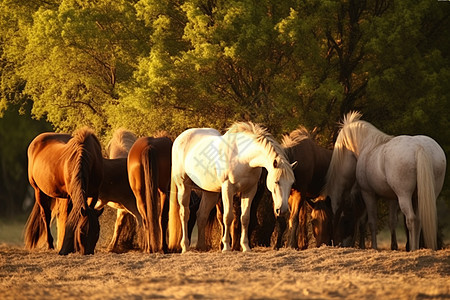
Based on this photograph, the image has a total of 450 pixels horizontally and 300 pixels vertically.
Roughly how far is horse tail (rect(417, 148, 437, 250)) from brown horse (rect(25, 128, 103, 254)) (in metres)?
5.16

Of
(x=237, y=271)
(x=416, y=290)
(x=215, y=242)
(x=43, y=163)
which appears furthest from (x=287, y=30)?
(x=416, y=290)

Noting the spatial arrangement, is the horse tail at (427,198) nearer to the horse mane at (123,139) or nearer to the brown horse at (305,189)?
the brown horse at (305,189)

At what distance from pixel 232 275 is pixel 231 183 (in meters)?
3.97

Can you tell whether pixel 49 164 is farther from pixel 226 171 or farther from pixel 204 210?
pixel 226 171

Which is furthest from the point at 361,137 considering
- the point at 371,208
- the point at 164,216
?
the point at 164,216

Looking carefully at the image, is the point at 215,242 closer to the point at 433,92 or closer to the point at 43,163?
the point at 43,163

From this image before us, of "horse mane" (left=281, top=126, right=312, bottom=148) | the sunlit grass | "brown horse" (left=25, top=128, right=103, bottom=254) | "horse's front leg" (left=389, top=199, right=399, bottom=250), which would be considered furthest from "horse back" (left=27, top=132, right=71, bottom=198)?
the sunlit grass

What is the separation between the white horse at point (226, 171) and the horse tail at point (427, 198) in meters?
2.18

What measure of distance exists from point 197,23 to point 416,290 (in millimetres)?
10369

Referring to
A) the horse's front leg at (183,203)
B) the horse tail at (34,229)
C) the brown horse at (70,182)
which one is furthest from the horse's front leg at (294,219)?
the horse tail at (34,229)

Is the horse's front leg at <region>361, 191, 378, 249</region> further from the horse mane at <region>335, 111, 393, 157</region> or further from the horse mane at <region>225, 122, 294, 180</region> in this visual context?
the horse mane at <region>225, 122, 294, 180</region>

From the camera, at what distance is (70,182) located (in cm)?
1421

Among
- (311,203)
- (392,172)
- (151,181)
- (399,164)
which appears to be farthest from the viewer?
(311,203)

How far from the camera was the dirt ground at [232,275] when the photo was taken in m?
8.30
